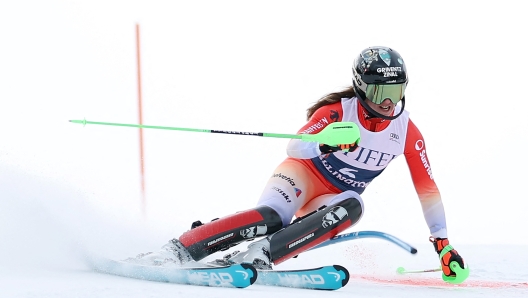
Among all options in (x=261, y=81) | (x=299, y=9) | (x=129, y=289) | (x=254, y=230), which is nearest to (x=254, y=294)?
(x=129, y=289)

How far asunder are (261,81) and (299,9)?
99cm

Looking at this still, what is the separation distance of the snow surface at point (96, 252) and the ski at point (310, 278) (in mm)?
57

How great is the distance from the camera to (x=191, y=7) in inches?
292

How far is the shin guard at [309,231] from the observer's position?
297cm

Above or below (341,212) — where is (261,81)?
above

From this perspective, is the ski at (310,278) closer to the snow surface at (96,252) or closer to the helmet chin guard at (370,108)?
the snow surface at (96,252)

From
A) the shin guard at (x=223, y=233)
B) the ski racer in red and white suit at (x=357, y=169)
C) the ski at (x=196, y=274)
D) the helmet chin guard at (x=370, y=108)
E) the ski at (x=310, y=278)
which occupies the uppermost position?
the helmet chin guard at (x=370, y=108)

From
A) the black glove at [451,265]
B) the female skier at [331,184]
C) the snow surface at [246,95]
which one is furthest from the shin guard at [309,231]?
the snow surface at [246,95]

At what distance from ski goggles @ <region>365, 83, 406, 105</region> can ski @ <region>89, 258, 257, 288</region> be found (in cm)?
117

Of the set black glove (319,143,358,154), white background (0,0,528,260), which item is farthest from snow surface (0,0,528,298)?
black glove (319,143,358,154)

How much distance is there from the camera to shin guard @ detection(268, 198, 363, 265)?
9.75 ft

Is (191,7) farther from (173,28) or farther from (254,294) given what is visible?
(254,294)

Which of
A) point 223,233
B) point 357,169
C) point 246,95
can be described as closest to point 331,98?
point 357,169

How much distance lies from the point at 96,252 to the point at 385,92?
61.3 inches
